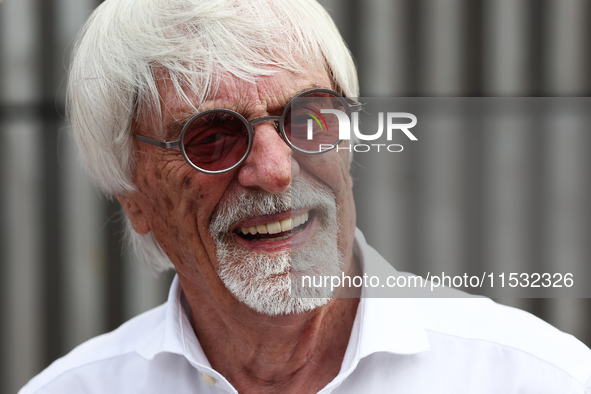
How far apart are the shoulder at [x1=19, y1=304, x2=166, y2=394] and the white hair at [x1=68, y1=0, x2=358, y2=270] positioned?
50cm

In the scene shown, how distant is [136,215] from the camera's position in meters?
1.48

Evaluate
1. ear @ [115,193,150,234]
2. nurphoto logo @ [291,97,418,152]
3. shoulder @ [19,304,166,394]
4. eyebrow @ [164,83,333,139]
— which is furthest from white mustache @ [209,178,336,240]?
shoulder @ [19,304,166,394]

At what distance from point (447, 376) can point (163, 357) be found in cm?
81

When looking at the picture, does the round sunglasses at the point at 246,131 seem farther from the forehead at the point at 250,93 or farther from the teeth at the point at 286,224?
the teeth at the point at 286,224

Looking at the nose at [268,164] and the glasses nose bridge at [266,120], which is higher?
the glasses nose bridge at [266,120]

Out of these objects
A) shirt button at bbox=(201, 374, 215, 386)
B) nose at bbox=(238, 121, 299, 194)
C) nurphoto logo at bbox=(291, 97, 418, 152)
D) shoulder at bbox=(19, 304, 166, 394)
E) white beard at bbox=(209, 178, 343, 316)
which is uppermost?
nurphoto logo at bbox=(291, 97, 418, 152)

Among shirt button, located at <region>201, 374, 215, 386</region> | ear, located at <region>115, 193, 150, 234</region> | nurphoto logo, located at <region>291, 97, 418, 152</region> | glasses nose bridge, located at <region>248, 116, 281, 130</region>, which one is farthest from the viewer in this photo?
ear, located at <region>115, 193, 150, 234</region>

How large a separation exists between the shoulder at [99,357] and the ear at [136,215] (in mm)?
318

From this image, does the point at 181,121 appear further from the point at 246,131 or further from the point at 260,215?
the point at 260,215

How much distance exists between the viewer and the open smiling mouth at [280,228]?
116 cm

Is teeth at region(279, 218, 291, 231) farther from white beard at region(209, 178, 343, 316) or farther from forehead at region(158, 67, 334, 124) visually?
forehead at region(158, 67, 334, 124)

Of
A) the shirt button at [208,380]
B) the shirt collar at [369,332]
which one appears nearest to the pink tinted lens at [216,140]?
the shirt collar at [369,332]

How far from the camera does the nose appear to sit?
1.09m

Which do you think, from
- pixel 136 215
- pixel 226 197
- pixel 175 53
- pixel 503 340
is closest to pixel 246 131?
pixel 226 197
